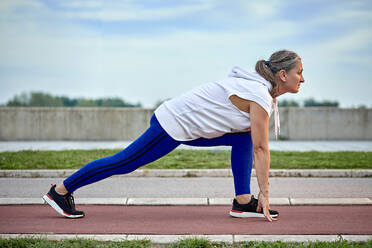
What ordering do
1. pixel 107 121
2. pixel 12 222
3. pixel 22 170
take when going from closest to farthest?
pixel 12 222, pixel 22 170, pixel 107 121

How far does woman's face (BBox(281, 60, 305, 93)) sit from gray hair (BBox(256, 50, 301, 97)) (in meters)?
0.04

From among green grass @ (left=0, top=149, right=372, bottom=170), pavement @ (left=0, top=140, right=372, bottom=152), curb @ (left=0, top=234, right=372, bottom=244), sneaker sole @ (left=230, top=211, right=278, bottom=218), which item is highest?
curb @ (left=0, top=234, right=372, bottom=244)

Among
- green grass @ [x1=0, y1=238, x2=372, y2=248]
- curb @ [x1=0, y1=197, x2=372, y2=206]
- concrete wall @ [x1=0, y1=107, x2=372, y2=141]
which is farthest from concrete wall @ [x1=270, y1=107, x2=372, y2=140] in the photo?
green grass @ [x1=0, y1=238, x2=372, y2=248]

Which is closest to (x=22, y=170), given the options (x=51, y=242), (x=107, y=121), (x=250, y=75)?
(x=51, y=242)

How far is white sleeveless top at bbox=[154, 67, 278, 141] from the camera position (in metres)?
4.34

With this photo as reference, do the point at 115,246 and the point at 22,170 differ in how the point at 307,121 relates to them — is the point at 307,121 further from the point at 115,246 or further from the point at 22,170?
the point at 115,246

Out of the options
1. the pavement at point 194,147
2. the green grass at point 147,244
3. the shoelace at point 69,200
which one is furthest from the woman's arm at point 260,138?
the pavement at point 194,147

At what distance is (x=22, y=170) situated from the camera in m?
8.09

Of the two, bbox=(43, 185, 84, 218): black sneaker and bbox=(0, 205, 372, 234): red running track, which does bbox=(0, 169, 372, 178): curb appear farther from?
bbox=(43, 185, 84, 218): black sneaker

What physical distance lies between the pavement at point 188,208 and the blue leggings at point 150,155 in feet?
1.51

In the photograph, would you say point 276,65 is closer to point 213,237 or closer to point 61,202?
point 213,237

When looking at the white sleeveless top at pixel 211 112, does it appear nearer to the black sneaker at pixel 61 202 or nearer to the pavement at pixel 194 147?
the black sneaker at pixel 61 202

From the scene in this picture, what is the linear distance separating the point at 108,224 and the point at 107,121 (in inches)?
483

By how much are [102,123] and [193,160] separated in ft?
25.6
